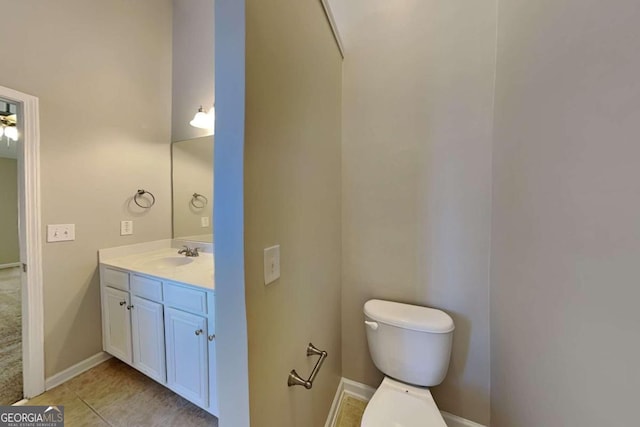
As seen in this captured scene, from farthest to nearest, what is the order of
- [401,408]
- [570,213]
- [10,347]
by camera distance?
[10,347]
[401,408]
[570,213]

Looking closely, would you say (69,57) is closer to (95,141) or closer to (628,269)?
(95,141)

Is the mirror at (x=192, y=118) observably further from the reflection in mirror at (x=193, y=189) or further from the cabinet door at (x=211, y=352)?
the cabinet door at (x=211, y=352)

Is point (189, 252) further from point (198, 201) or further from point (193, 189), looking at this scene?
point (193, 189)

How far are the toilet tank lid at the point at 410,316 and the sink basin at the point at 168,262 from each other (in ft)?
5.20

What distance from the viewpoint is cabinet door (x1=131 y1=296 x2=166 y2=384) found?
1444 mm

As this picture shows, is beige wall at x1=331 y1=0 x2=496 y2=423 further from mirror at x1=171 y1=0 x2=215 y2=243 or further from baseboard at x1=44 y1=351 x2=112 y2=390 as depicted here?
baseboard at x1=44 y1=351 x2=112 y2=390

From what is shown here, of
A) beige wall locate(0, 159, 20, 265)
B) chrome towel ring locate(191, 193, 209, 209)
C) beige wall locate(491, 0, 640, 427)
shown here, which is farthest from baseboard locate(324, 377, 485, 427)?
beige wall locate(0, 159, 20, 265)

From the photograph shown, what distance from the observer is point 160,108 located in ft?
7.29

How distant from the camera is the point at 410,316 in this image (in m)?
1.16

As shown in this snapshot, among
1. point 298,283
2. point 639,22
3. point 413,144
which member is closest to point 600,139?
point 639,22

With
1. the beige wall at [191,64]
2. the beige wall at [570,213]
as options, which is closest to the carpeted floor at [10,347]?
the beige wall at [191,64]

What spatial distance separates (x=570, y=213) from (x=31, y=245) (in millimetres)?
2792

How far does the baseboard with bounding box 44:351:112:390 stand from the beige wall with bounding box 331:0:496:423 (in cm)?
210

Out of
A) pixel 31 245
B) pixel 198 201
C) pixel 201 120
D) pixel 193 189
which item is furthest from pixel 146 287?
pixel 201 120
